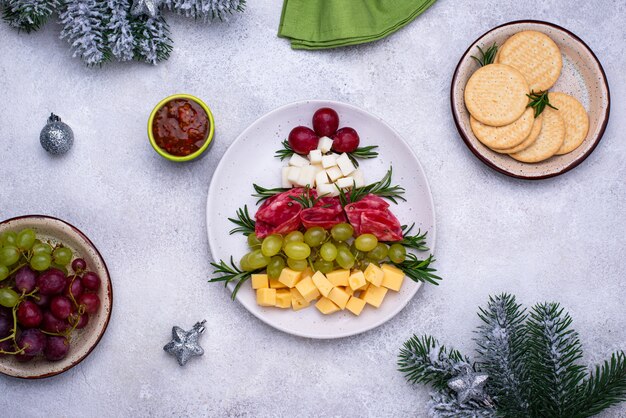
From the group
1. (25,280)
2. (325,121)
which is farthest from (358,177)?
(25,280)

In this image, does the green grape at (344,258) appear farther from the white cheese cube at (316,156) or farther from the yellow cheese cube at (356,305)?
the white cheese cube at (316,156)

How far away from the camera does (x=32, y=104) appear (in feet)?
4.47

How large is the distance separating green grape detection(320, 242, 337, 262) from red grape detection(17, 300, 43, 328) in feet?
1.90

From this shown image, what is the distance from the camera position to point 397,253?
1.23 meters

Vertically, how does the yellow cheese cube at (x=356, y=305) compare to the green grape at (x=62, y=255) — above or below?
above

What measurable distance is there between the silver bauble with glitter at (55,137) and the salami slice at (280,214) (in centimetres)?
46

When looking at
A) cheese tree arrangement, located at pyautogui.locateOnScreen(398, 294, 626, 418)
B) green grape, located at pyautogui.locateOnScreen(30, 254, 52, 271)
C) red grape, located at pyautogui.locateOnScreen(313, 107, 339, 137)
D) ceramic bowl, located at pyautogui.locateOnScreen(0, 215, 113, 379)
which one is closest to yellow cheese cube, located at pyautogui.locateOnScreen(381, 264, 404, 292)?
Answer: cheese tree arrangement, located at pyautogui.locateOnScreen(398, 294, 626, 418)

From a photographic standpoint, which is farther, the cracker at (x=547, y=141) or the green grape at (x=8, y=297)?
the cracker at (x=547, y=141)

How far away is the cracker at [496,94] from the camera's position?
1.25 metres

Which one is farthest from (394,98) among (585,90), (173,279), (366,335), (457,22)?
(173,279)

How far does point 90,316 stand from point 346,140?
0.66 metres

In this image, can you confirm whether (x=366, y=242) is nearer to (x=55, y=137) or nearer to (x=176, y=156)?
(x=176, y=156)

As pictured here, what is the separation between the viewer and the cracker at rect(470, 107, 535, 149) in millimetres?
1246

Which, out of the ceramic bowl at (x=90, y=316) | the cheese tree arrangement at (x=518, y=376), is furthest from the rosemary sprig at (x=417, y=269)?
the ceramic bowl at (x=90, y=316)
